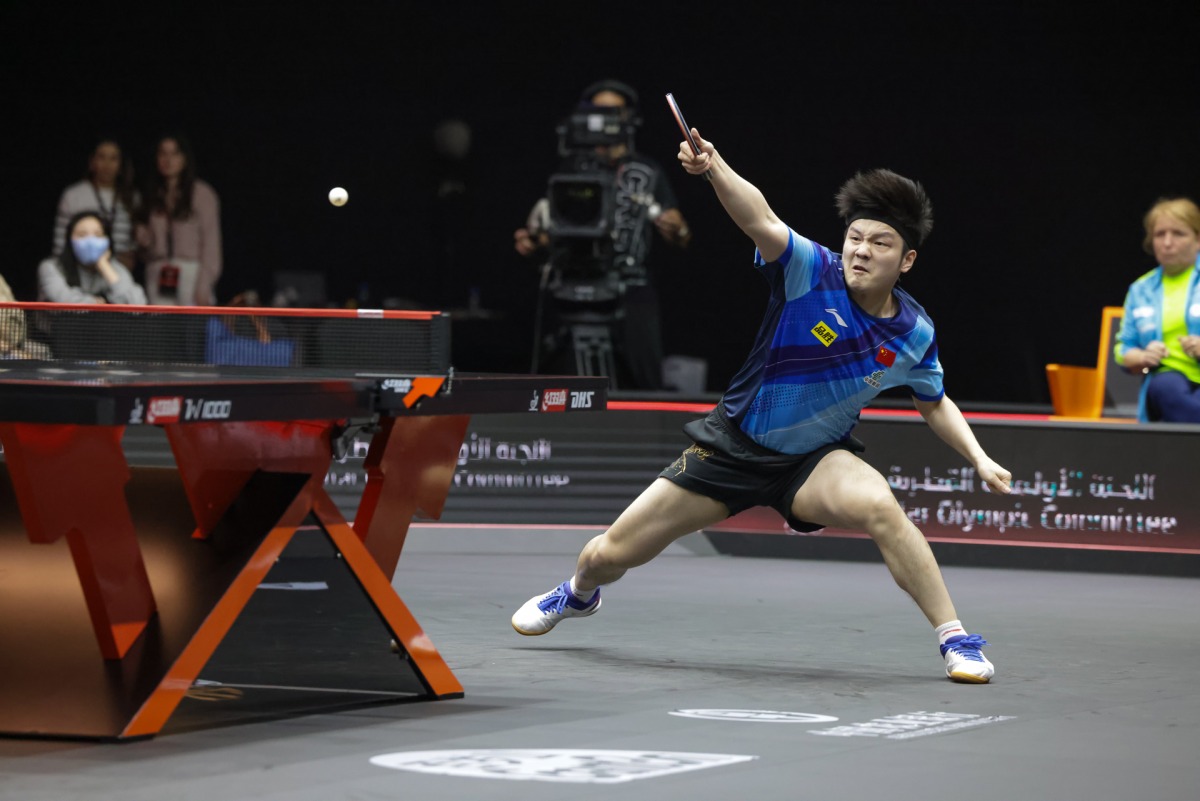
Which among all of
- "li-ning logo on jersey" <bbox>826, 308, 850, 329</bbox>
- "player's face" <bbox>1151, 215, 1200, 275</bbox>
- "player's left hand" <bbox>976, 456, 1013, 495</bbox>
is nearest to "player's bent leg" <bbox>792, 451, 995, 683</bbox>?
"player's left hand" <bbox>976, 456, 1013, 495</bbox>

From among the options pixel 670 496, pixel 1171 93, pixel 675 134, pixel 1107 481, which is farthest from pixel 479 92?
pixel 670 496

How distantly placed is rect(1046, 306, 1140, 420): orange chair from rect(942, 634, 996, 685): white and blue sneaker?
16.8 ft

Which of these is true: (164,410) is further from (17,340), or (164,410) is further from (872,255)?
(872,255)

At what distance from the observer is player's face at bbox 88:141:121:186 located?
11852 millimetres

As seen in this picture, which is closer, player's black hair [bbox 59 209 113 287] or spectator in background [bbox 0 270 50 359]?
spectator in background [bbox 0 270 50 359]

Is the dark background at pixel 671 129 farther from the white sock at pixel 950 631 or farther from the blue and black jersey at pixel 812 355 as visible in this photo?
the white sock at pixel 950 631

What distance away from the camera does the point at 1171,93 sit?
13516 mm

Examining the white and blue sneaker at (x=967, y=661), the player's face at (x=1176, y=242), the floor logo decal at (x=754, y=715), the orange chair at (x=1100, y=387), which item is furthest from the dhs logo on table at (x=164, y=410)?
the orange chair at (x=1100, y=387)

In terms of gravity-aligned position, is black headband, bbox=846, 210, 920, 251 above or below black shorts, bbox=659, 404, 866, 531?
above

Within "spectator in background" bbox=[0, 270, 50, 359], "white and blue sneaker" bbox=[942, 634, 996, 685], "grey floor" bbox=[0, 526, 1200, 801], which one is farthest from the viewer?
"spectator in background" bbox=[0, 270, 50, 359]

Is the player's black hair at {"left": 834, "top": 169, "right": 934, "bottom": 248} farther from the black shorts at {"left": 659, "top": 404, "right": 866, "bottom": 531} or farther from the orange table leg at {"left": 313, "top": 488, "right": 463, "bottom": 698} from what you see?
the orange table leg at {"left": 313, "top": 488, "right": 463, "bottom": 698}

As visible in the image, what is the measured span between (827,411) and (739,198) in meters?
0.82

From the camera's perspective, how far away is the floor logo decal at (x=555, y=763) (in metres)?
4.47

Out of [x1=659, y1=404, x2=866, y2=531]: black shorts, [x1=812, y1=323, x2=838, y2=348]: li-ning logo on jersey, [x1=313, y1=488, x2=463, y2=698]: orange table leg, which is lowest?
[x1=313, y1=488, x2=463, y2=698]: orange table leg
